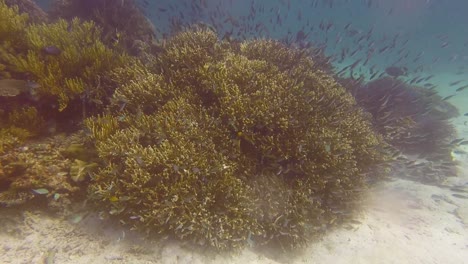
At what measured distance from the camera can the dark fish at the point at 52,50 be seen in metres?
5.37

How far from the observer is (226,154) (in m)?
4.82

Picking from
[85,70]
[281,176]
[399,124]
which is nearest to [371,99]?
[399,124]

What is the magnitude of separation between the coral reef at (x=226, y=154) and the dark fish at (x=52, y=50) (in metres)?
1.16

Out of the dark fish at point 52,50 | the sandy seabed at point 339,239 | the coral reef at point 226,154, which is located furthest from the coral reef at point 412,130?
the dark fish at point 52,50

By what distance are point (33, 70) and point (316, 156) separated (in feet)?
18.2

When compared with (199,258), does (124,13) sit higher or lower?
higher

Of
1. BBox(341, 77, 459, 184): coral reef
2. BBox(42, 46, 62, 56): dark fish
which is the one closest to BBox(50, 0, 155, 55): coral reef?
BBox(42, 46, 62, 56): dark fish

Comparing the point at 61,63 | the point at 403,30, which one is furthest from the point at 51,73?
the point at 403,30

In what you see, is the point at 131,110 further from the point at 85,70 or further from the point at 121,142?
the point at 85,70

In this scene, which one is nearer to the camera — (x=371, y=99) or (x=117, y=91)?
(x=117, y=91)

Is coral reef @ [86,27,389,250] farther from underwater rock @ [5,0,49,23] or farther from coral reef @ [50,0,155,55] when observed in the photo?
underwater rock @ [5,0,49,23]

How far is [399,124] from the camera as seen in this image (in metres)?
9.84

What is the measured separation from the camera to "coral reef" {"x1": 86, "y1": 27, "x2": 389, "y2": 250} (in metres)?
4.04

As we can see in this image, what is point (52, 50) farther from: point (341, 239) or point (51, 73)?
point (341, 239)
